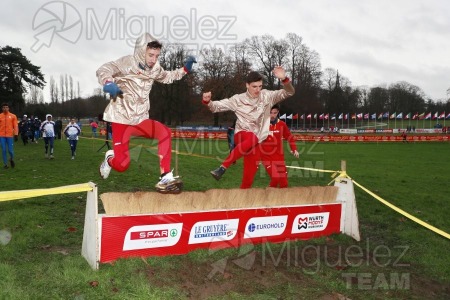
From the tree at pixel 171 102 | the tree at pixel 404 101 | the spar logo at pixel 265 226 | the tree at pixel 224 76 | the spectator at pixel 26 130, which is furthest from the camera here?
the tree at pixel 404 101

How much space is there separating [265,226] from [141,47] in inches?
134

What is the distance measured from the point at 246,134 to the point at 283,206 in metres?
1.38

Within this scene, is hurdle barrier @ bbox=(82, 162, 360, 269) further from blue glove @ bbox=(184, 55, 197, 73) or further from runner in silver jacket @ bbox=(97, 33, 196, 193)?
blue glove @ bbox=(184, 55, 197, 73)

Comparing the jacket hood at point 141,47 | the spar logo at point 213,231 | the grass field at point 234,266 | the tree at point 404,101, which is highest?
the tree at point 404,101

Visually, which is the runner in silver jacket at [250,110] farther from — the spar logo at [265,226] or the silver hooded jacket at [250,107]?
the spar logo at [265,226]

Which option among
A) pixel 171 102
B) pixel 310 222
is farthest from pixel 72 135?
pixel 171 102

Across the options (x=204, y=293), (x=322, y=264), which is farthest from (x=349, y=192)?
(x=204, y=293)

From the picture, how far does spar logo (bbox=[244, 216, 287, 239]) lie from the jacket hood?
299cm

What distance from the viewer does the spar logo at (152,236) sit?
521 cm

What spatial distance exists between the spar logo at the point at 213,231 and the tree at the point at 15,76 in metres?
56.1

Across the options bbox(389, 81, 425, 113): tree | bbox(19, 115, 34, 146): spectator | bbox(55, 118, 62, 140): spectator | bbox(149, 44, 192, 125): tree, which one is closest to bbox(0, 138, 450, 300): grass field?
bbox(19, 115, 34, 146): spectator

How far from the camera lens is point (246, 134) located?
6.28 m

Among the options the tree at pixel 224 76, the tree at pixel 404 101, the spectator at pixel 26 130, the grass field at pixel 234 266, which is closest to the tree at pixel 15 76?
the spectator at pixel 26 130

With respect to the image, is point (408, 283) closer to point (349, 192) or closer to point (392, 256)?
point (392, 256)
